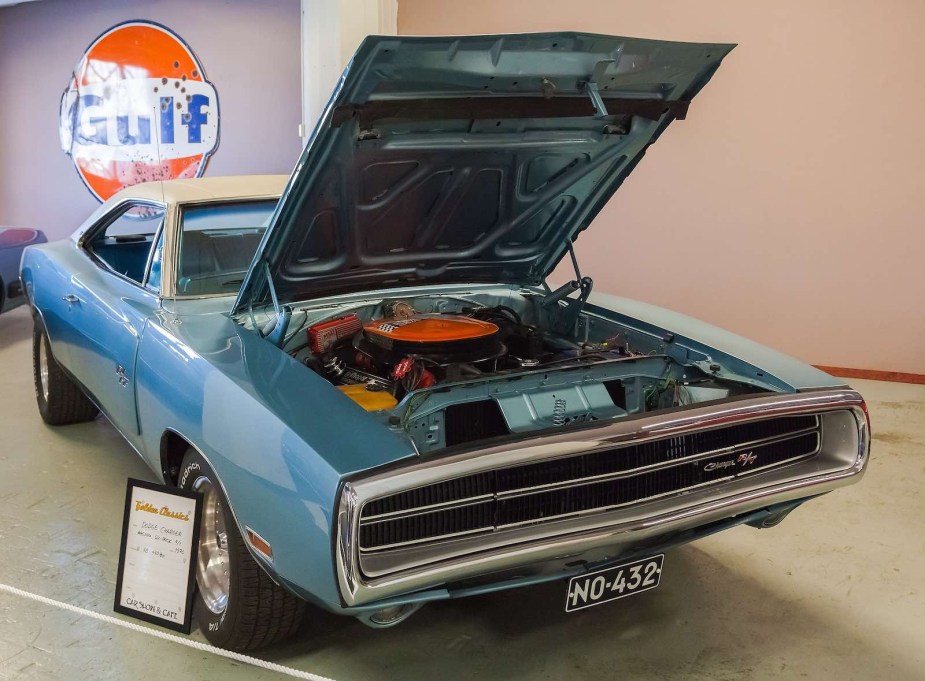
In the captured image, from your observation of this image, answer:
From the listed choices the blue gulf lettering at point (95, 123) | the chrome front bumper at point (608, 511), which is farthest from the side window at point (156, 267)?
the blue gulf lettering at point (95, 123)

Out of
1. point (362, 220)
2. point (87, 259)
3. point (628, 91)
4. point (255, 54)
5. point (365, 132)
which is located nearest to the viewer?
point (365, 132)

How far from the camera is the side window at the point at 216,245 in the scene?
273cm

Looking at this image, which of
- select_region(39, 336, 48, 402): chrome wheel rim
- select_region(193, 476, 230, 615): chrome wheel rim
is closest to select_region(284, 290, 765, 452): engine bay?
select_region(193, 476, 230, 615): chrome wheel rim

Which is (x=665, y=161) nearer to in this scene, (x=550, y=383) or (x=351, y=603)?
(x=550, y=383)

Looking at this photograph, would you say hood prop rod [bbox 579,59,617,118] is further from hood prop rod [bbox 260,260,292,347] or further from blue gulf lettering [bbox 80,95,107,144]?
blue gulf lettering [bbox 80,95,107,144]

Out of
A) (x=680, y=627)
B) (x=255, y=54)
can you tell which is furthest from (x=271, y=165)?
(x=680, y=627)

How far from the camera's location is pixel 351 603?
1629mm

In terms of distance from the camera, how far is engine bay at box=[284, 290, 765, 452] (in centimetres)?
205

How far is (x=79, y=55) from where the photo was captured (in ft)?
22.2

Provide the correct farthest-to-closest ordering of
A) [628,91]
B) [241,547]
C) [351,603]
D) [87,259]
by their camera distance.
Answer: [87,259] → [628,91] → [241,547] → [351,603]

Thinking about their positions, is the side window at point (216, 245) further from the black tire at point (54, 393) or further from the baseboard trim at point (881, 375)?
the baseboard trim at point (881, 375)

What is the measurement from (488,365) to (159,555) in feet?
3.46

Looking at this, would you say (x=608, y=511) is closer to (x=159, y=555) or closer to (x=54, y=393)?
(x=159, y=555)

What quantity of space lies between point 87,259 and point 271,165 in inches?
118
